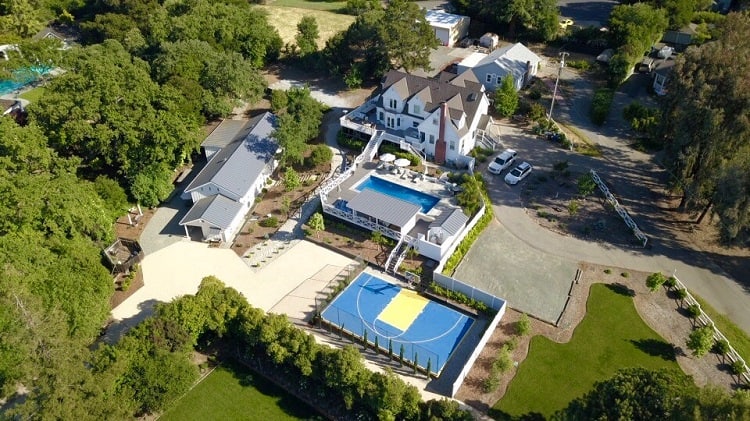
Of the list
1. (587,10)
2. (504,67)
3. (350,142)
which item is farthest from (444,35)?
(350,142)

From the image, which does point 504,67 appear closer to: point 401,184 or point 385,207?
point 401,184

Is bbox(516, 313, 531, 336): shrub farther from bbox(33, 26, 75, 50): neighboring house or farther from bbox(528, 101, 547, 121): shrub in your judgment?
bbox(33, 26, 75, 50): neighboring house

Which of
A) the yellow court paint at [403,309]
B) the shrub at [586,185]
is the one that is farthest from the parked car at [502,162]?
the yellow court paint at [403,309]

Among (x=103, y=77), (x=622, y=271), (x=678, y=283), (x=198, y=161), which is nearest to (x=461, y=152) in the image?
(x=622, y=271)

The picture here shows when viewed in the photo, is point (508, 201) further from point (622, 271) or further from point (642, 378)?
point (642, 378)

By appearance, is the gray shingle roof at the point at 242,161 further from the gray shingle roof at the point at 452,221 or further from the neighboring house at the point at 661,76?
the neighboring house at the point at 661,76

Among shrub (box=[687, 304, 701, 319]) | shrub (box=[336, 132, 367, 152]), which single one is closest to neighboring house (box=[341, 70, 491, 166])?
shrub (box=[336, 132, 367, 152])

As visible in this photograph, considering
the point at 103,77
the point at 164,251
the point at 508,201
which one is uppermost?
the point at 103,77
